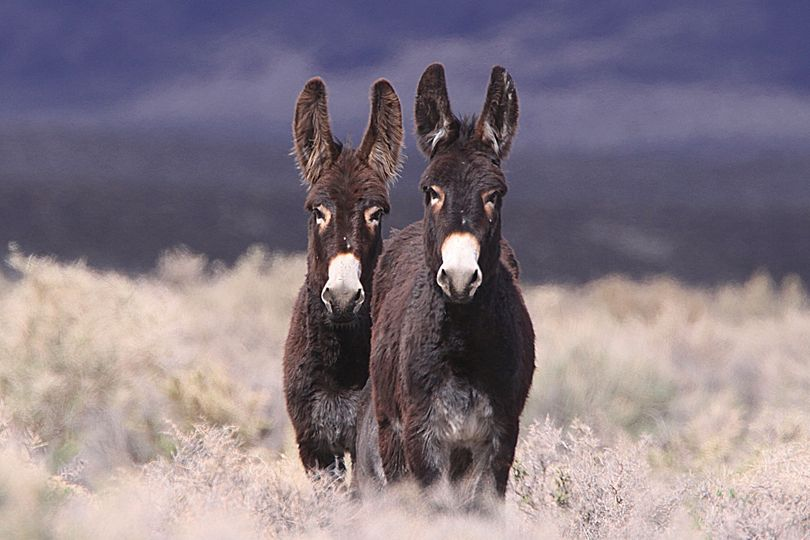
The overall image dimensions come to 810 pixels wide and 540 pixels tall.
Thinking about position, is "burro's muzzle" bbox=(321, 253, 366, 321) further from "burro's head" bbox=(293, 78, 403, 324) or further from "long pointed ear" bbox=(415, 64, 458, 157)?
"long pointed ear" bbox=(415, 64, 458, 157)

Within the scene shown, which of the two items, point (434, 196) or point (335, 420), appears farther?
point (335, 420)

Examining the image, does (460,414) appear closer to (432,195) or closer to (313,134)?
(432,195)

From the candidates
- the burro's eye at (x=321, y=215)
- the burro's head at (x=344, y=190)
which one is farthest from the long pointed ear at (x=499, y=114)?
the burro's eye at (x=321, y=215)

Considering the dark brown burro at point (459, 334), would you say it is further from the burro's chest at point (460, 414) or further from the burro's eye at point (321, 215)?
the burro's eye at point (321, 215)

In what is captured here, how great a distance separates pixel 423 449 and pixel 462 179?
4.59ft

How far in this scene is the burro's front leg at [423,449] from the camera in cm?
652

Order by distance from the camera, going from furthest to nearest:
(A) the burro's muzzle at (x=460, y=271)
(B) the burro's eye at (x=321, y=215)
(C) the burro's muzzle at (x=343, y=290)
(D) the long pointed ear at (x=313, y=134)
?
(D) the long pointed ear at (x=313, y=134) < (B) the burro's eye at (x=321, y=215) < (C) the burro's muzzle at (x=343, y=290) < (A) the burro's muzzle at (x=460, y=271)

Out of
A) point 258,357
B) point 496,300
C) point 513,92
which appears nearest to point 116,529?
point 496,300

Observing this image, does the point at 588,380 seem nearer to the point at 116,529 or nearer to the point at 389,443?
the point at 389,443

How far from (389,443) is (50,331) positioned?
6.42 metres

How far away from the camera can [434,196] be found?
6617mm

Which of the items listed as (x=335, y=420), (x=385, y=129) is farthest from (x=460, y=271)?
(x=385, y=129)

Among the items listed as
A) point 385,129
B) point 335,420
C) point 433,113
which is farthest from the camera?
point 385,129

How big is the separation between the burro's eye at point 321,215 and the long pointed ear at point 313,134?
40 centimetres
